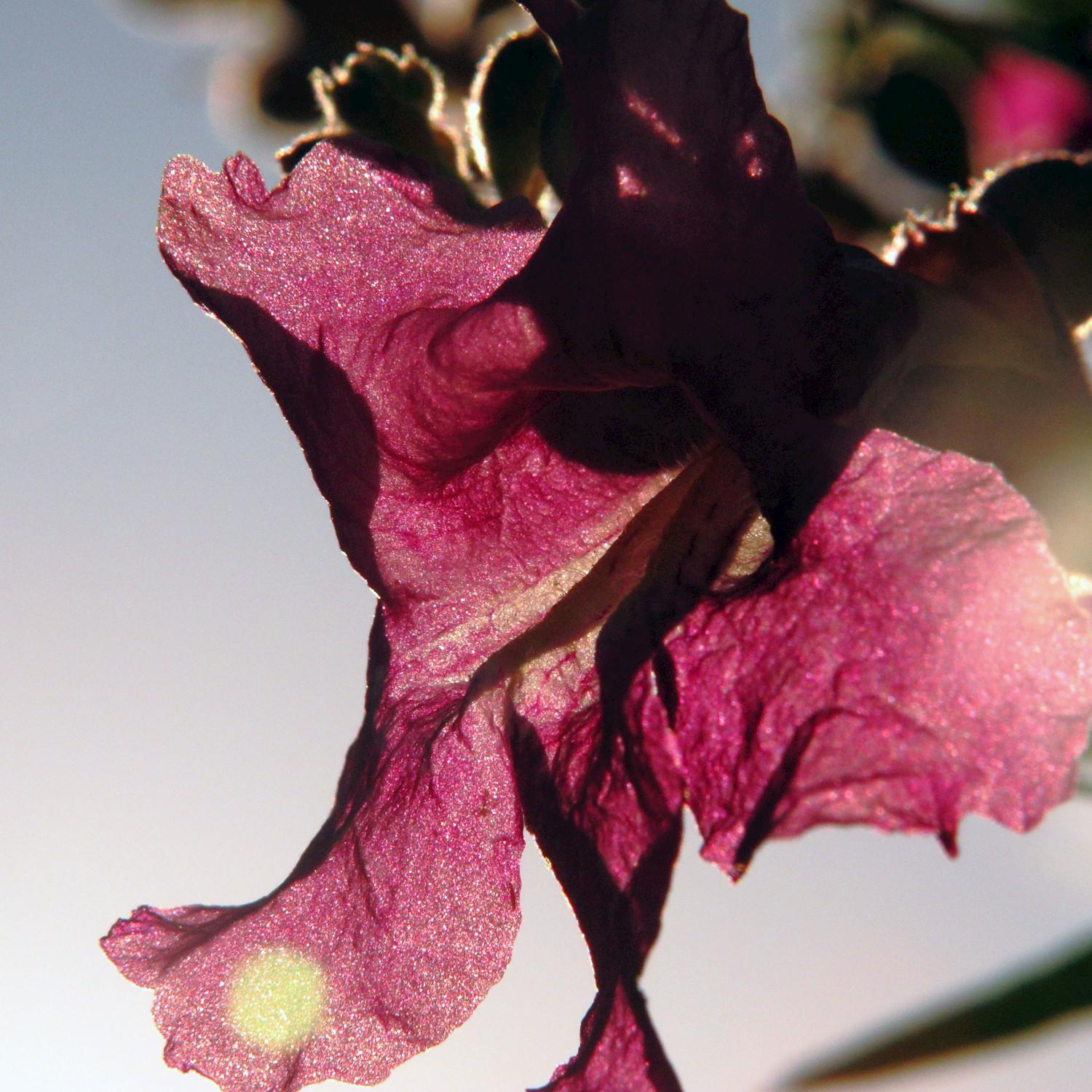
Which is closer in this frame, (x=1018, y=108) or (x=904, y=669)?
(x=904, y=669)

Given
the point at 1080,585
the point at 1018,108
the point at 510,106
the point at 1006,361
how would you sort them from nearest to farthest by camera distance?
the point at 1080,585 → the point at 1006,361 → the point at 510,106 → the point at 1018,108

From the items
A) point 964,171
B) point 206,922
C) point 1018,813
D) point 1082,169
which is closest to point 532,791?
point 206,922

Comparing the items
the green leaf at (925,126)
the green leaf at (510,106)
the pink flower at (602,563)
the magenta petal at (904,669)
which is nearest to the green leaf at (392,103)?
the green leaf at (510,106)

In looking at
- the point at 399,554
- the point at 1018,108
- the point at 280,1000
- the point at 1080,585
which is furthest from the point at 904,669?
the point at 1018,108

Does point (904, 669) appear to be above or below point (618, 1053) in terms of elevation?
above

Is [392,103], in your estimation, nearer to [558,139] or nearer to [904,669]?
[558,139]

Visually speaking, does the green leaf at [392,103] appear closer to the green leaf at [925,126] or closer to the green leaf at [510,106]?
the green leaf at [510,106]
